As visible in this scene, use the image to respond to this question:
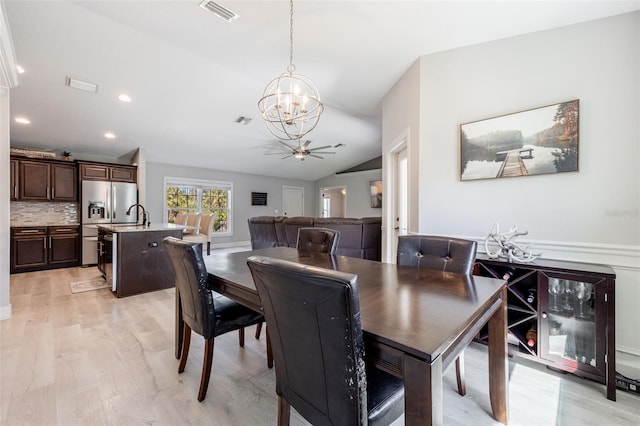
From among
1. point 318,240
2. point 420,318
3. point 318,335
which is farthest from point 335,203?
point 318,335

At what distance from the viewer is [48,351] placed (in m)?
2.14

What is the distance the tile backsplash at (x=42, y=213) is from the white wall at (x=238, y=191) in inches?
51.4

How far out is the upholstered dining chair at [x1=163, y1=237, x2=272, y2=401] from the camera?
156cm

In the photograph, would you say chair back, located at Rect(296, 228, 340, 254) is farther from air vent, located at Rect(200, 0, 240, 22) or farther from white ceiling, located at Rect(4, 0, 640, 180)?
air vent, located at Rect(200, 0, 240, 22)

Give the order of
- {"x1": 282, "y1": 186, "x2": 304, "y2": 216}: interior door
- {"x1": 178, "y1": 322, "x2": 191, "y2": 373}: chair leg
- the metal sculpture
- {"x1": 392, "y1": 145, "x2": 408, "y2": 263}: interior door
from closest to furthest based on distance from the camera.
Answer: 1. {"x1": 178, "y1": 322, "x2": 191, "y2": 373}: chair leg
2. the metal sculpture
3. {"x1": 392, "y1": 145, "x2": 408, "y2": 263}: interior door
4. {"x1": 282, "y1": 186, "x2": 304, "y2": 216}: interior door

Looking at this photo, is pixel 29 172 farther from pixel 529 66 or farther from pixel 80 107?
pixel 529 66

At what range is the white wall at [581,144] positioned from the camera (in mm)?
1873

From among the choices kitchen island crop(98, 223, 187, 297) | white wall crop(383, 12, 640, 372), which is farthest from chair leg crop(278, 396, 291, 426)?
kitchen island crop(98, 223, 187, 297)

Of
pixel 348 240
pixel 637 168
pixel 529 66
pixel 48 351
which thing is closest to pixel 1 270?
pixel 48 351

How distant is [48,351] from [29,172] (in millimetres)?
4320

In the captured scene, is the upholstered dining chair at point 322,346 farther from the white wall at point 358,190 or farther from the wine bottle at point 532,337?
the white wall at point 358,190

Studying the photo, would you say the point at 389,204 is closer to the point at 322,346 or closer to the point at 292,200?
the point at 322,346

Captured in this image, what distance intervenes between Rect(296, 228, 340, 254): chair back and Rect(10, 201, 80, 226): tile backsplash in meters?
5.24

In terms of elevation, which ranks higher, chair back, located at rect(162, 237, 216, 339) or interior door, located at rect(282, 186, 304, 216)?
interior door, located at rect(282, 186, 304, 216)
